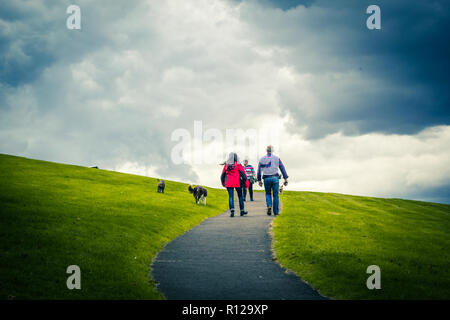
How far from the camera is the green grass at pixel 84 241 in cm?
886

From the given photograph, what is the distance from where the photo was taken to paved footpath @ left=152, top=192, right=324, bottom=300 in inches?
344

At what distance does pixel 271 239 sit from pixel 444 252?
25.0ft

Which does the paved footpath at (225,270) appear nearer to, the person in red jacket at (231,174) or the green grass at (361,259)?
the green grass at (361,259)

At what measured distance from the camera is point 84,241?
44.7ft

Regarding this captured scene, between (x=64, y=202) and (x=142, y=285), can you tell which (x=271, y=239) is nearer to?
(x=142, y=285)

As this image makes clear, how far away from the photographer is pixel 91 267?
10.7m

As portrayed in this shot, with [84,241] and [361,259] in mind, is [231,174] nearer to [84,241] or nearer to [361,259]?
[84,241]

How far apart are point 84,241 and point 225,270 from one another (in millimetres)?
6587

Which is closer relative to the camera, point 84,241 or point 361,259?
point 361,259

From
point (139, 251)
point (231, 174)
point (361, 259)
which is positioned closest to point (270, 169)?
point (231, 174)

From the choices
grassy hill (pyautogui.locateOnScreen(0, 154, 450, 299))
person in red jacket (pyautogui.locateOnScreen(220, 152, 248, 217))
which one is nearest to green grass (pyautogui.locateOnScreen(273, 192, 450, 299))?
grassy hill (pyautogui.locateOnScreen(0, 154, 450, 299))

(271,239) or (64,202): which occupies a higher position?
(64,202)
